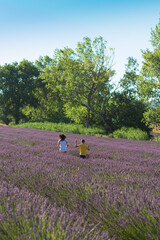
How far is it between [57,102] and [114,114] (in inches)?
572

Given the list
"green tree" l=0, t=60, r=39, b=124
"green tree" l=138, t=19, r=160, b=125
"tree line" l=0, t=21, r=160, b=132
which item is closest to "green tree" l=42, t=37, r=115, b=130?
"tree line" l=0, t=21, r=160, b=132

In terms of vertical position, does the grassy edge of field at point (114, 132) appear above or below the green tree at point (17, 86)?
below

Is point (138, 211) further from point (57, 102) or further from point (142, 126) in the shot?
point (57, 102)

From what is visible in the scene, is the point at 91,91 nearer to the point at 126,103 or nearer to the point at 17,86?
the point at 126,103

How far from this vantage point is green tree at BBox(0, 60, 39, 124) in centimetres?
4525

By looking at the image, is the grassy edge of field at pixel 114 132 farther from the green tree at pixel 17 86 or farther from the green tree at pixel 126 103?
the green tree at pixel 17 86

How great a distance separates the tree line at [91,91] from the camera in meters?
21.3

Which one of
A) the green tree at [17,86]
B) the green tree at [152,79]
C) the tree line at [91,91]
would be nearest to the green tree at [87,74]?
the tree line at [91,91]

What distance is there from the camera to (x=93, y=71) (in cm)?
2853

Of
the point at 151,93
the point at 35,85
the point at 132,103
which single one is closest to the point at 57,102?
the point at 35,85

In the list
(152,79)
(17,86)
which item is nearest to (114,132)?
(152,79)

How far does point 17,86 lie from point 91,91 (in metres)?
22.5

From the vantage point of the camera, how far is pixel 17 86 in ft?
150

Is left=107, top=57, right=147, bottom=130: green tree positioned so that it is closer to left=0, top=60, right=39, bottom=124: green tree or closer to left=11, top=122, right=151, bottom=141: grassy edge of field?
left=11, top=122, right=151, bottom=141: grassy edge of field
